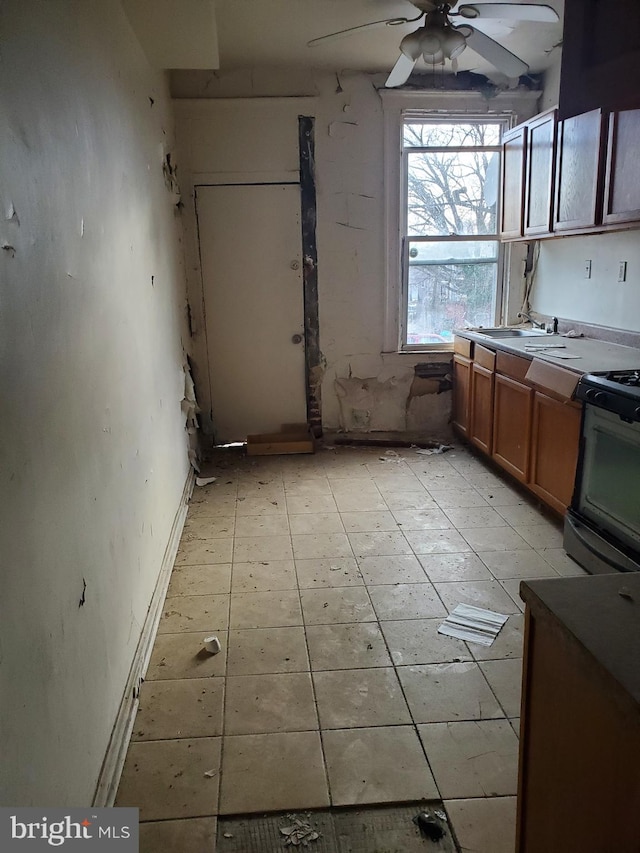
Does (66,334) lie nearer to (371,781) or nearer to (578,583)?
(578,583)

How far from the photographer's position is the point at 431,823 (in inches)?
65.4

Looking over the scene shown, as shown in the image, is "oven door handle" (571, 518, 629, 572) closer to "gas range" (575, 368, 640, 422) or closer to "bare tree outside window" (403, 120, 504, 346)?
"gas range" (575, 368, 640, 422)

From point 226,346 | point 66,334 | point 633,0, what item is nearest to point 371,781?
point 66,334

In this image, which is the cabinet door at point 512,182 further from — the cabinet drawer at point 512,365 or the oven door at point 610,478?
the oven door at point 610,478

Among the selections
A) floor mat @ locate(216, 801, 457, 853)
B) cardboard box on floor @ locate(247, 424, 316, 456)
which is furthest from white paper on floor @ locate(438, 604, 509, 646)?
cardboard box on floor @ locate(247, 424, 316, 456)

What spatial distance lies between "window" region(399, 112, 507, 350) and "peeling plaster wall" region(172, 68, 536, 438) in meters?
0.19

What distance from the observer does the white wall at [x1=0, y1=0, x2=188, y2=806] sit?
4.05ft

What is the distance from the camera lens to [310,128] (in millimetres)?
4605

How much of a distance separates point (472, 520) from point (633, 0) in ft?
9.40

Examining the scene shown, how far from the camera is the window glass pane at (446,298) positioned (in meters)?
4.96

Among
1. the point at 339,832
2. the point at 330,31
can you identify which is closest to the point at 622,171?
the point at 330,31

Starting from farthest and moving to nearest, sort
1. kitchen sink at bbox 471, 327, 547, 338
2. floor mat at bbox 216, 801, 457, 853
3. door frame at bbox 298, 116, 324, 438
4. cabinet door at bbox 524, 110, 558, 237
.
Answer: door frame at bbox 298, 116, 324, 438
kitchen sink at bbox 471, 327, 547, 338
cabinet door at bbox 524, 110, 558, 237
floor mat at bbox 216, 801, 457, 853

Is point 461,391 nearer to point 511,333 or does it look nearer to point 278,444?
point 511,333

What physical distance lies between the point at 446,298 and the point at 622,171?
1.97 m
